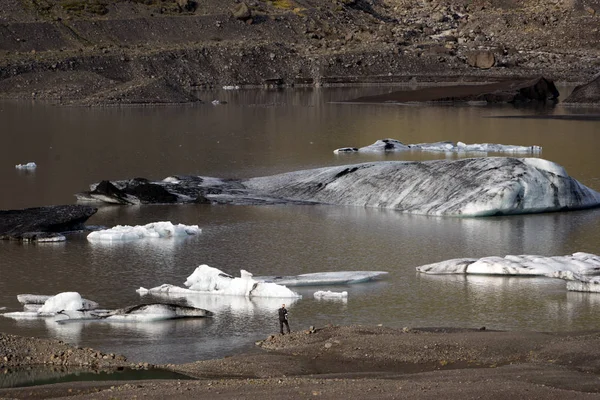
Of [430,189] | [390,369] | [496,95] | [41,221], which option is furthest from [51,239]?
[496,95]

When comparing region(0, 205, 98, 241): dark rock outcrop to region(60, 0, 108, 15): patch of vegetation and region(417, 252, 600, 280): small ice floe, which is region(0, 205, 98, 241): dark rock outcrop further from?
region(60, 0, 108, 15): patch of vegetation

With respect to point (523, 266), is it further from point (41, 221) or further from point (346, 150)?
point (346, 150)

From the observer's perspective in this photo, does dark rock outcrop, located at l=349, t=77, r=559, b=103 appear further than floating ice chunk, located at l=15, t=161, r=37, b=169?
Yes

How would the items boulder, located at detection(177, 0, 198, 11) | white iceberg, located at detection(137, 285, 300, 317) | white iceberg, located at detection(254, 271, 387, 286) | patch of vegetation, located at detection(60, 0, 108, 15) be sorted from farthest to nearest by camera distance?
boulder, located at detection(177, 0, 198, 11) < patch of vegetation, located at detection(60, 0, 108, 15) < white iceberg, located at detection(254, 271, 387, 286) < white iceberg, located at detection(137, 285, 300, 317)

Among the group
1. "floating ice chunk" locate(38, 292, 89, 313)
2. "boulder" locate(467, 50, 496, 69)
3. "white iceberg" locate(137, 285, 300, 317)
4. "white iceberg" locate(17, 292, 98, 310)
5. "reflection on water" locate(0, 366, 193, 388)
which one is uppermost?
"boulder" locate(467, 50, 496, 69)

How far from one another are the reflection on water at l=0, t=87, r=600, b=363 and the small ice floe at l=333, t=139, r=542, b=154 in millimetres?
985

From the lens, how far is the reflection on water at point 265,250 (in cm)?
1688

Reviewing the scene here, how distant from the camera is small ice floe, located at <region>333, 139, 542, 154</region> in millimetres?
40938

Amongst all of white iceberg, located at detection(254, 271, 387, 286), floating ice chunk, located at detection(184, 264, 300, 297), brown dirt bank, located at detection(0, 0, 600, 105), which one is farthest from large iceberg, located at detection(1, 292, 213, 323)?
brown dirt bank, located at detection(0, 0, 600, 105)

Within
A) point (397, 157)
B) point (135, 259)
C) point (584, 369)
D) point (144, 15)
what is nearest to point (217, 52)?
point (144, 15)

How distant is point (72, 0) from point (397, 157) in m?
64.6

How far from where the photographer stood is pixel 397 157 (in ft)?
132

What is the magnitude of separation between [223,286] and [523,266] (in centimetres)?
566

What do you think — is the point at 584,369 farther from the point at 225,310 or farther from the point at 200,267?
the point at 200,267
